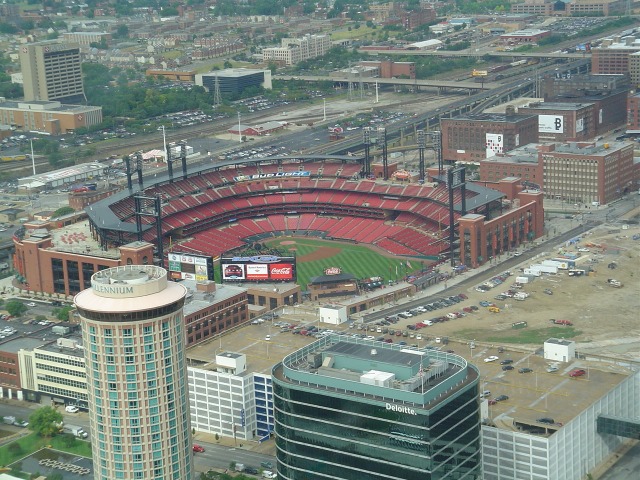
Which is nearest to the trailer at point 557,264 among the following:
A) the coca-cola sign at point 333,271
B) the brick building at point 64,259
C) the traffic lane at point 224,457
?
the coca-cola sign at point 333,271

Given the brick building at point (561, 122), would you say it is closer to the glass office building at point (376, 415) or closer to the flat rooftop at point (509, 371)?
the flat rooftop at point (509, 371)

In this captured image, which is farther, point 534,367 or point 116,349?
point 534,367

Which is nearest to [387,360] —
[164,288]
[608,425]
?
[164,288]

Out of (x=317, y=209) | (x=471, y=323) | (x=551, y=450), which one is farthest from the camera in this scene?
(x=317, y=209)

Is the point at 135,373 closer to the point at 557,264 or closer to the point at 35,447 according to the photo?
the point at 35,447

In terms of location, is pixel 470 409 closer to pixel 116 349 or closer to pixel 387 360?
pixel 387 360

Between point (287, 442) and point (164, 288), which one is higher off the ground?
point (164, 288)
